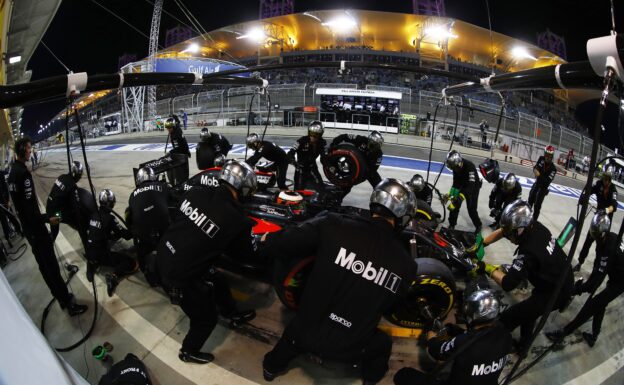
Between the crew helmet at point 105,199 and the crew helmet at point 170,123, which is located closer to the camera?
the crew helmet at point 105,199

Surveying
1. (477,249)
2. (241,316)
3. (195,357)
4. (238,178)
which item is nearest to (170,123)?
(238,178)

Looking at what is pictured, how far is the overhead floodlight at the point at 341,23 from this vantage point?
96.9ft

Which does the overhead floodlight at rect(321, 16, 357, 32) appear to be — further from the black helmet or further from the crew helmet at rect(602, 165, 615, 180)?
the black helmet

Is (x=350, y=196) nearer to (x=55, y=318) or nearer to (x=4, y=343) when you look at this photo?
(x=55, y=318)

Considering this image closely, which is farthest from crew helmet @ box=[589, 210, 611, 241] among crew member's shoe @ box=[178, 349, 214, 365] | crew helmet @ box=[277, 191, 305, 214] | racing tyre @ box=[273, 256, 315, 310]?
crew member's shoe @ box=[178, 349, 214, 365]

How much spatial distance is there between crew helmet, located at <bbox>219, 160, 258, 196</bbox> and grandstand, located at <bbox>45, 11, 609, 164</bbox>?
9.01ft

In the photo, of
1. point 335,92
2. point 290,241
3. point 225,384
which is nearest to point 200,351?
point 225,384

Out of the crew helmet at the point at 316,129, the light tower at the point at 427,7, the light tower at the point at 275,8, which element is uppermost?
the light tower at the point at 275,8

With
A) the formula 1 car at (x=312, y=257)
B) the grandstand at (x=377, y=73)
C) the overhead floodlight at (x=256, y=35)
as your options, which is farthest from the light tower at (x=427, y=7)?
the formula 1 car at (x=312, y=257)

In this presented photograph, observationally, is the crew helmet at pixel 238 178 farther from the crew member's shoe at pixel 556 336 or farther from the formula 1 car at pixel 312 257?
the crew member's shoe at pixel 556 336

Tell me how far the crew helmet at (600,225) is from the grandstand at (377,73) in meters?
1.26

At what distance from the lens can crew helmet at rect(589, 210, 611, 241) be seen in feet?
12.1

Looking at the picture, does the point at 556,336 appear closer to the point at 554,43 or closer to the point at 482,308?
the point at 482,308

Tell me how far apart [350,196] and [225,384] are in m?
5.73
